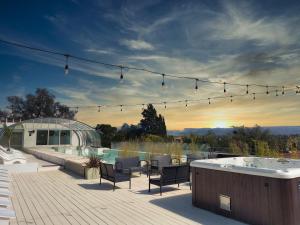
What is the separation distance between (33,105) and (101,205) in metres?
37.8

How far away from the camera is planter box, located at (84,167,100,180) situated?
25.1ft

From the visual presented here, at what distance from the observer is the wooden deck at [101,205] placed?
4.13m

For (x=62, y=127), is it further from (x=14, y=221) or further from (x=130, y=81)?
(x=14, y=221)

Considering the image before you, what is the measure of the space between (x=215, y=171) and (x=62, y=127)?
1917cm

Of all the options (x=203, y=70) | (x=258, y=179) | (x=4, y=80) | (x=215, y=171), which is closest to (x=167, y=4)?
(x=203, y=70)

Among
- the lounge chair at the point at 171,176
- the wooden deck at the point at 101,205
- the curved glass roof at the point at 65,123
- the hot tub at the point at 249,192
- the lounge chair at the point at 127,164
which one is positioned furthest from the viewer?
the curved glass roof at the point at 65,123

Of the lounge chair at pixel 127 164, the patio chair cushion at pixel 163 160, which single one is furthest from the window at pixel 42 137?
the patio chair cushion at pixel 163 160

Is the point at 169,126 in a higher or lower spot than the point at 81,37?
lower

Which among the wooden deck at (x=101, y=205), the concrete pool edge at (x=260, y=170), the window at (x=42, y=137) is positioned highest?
the window at (x=42, y=137)

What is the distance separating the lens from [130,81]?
47.7ft

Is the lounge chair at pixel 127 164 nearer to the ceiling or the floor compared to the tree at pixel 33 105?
nearer to the floor

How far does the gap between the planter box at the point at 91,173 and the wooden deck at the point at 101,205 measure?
16.7 inches

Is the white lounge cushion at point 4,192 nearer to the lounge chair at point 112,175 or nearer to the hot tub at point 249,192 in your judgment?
the lounge chair at point 112,175

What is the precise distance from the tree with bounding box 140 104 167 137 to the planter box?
2436cm
